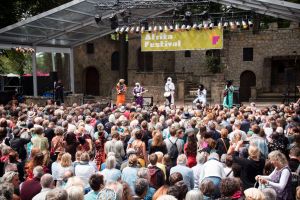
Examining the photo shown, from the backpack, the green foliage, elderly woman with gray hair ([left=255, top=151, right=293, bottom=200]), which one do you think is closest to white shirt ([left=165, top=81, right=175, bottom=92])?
the green foliage

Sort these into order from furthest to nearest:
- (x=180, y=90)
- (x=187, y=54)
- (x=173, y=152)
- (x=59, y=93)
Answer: (x=187, y=54)
(x=180, y=90)
(x=59, y=93)
(x=173, y=152)

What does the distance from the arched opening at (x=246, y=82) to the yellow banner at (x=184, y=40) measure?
11045 millimetres

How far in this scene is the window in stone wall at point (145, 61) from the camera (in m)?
35.1

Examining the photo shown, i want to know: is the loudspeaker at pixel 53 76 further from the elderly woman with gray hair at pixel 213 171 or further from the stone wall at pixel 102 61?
the elderly woman with gray hair at pixel 213 171

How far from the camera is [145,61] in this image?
115 ft

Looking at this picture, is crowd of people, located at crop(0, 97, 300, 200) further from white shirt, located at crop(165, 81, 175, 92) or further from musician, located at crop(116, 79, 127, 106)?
white shirt, located at crop(165, 81, 175, 92)

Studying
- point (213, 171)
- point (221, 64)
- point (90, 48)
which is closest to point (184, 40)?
point (221, 64)

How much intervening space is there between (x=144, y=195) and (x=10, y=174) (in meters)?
1.88

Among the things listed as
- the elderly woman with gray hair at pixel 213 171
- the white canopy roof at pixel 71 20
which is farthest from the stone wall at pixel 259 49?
the elderly woman with gray hair at pixel 213 171

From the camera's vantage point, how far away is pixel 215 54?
3256 cm

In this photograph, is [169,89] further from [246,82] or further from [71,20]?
[246,82]

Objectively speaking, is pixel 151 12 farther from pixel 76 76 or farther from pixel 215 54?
pixel 76 76

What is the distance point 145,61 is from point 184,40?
43.0 ft

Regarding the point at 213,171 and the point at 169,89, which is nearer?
the point at 213,171
